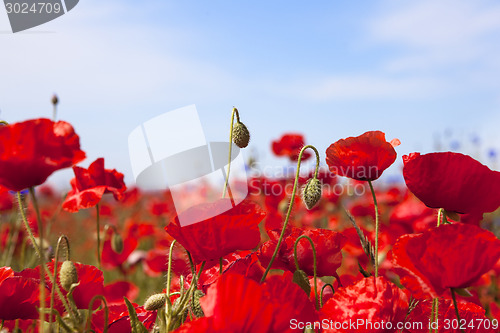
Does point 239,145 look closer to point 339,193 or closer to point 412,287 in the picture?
point 412,287

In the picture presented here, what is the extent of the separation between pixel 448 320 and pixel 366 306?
24 cm

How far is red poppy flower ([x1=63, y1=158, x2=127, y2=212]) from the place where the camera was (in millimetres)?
1231

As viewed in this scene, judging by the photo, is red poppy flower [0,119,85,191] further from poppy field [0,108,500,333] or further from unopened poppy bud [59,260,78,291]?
unopened poppy bud [59,260,78,291]

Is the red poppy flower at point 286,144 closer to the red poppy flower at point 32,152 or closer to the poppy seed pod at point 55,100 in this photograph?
the poppy seed pod at point 55,100

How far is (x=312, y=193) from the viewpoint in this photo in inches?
45.3

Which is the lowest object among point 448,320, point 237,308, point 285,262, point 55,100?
point 448,320

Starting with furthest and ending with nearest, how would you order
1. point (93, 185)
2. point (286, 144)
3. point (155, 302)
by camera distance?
point (286, 144) < point (93, 185) < point (155, 302)

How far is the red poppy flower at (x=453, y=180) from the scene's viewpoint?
92 cm

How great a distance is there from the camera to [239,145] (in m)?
1.10

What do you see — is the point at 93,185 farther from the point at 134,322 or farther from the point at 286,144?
the point at 286,144

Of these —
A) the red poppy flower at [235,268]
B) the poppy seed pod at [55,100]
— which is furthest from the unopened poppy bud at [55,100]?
the red poppy flower at [235,268]

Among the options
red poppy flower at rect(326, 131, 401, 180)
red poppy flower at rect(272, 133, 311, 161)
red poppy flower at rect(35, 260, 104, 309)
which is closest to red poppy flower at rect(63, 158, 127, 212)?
red poppy flower at rect(35, 260, 104, 309)

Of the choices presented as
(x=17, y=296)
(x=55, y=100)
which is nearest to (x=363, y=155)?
(x=17, y=296)

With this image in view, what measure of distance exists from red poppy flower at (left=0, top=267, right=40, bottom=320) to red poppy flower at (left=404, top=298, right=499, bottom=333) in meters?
0.72
